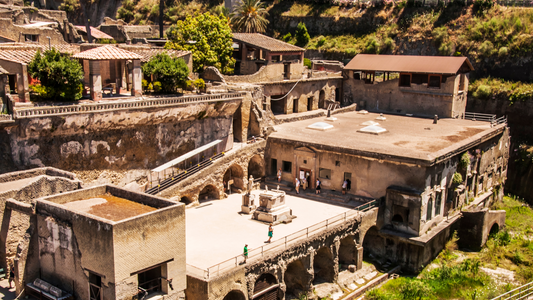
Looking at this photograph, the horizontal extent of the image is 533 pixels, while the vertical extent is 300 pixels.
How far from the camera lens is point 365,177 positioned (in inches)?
1543

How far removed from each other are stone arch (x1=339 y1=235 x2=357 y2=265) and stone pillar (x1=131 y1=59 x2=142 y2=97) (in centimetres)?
1769

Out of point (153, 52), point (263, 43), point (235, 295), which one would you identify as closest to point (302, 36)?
point (263, 43)

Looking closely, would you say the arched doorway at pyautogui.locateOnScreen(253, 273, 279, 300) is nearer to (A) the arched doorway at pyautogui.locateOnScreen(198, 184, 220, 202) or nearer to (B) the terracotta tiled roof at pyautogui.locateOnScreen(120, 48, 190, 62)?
(A) the arched doorway at pyautogui.locateOnScreen(198, 184, 220, 202)

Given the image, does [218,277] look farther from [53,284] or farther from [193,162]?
[193,162]

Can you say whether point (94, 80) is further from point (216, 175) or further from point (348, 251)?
point (348, 251)

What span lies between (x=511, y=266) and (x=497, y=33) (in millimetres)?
33975

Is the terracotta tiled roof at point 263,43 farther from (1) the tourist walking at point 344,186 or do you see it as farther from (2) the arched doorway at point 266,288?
(2) the arched doorway at point 266,288

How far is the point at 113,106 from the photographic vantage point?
1350 inches

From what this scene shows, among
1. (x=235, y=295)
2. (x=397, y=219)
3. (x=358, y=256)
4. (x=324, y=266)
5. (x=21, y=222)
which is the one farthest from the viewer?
(x=397, y=219)

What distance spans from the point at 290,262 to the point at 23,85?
1949cm

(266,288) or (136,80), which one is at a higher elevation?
(136,80)

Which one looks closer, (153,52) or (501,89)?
(153,52)

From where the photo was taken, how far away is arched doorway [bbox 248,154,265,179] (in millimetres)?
43375

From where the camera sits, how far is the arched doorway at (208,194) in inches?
1549
